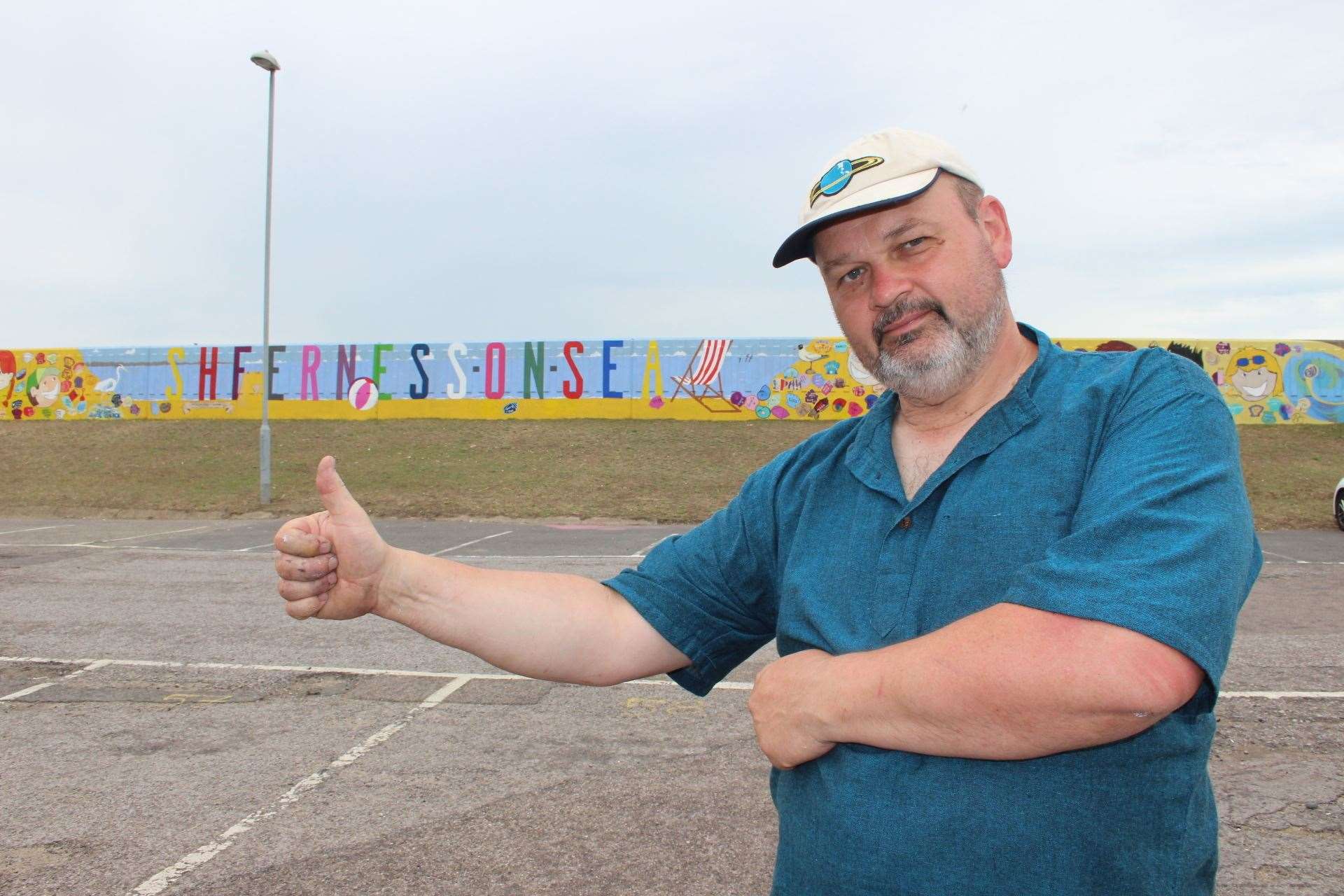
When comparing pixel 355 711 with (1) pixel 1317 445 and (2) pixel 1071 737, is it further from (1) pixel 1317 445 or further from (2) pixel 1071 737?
(1) pixel 1317 445

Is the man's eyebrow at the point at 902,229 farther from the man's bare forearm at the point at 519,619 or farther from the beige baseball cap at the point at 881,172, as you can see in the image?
the man's bare forearm at the point at 519,619

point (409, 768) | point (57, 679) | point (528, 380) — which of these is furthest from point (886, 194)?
point (528, 380)

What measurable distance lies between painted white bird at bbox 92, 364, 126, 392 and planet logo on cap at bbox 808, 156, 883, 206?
36.0 meters

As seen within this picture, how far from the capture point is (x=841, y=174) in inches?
73.4

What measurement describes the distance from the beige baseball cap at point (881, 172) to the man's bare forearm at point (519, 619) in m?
0.88

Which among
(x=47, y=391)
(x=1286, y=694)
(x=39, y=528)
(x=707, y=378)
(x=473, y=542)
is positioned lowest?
(x=39, y=528)

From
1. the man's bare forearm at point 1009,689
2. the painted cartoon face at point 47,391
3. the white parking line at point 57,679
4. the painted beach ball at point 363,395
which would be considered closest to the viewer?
the man's bare forearm at point 1009,689

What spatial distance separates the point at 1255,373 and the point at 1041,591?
31845 millimetres

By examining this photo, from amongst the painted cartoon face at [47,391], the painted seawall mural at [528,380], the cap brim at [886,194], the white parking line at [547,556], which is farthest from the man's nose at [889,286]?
the painted cartoon face at [47,391]

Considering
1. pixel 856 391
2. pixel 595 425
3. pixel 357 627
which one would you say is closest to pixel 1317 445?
pixel 856 391

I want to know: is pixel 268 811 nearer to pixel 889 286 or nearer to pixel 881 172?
pixel 889 286

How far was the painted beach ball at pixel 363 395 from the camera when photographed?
103ft

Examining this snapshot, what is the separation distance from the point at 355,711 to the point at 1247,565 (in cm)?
508

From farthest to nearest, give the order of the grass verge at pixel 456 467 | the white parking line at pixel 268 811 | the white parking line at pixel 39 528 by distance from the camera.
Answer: the grass verge at pixel 456 467, the white parking line at pixel 39 528, the white parking line at pixel 268 811
